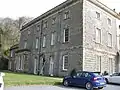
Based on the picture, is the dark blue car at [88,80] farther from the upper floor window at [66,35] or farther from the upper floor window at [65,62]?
the upper floor window at [66,35]

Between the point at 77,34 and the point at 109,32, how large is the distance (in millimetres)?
7952

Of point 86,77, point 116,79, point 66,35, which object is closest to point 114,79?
point 116,79

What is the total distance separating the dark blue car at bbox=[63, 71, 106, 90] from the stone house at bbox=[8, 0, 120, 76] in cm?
627

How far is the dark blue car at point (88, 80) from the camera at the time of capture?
666 inches

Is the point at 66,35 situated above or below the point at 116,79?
above

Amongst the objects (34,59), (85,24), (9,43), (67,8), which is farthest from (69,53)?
(9,43)

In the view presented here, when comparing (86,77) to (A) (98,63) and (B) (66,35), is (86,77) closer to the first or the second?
(A) (98,63)

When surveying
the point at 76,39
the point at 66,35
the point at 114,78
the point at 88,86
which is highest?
the point at 66,35

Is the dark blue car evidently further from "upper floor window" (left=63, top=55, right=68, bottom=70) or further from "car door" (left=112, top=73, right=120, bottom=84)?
"upper floor window" (left=63, top=55, right=68, bottom=70)

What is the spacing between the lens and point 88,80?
56.7 ft

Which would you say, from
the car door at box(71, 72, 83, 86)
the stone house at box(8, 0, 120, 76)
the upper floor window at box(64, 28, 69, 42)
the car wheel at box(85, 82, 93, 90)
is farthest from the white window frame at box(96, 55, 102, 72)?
the car wheel at box(85, 82, 93, 90)

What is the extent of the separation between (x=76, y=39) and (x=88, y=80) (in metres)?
9.98

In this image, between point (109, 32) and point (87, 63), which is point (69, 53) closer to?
point (87, 63)

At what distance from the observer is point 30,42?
A: 40438 mm
